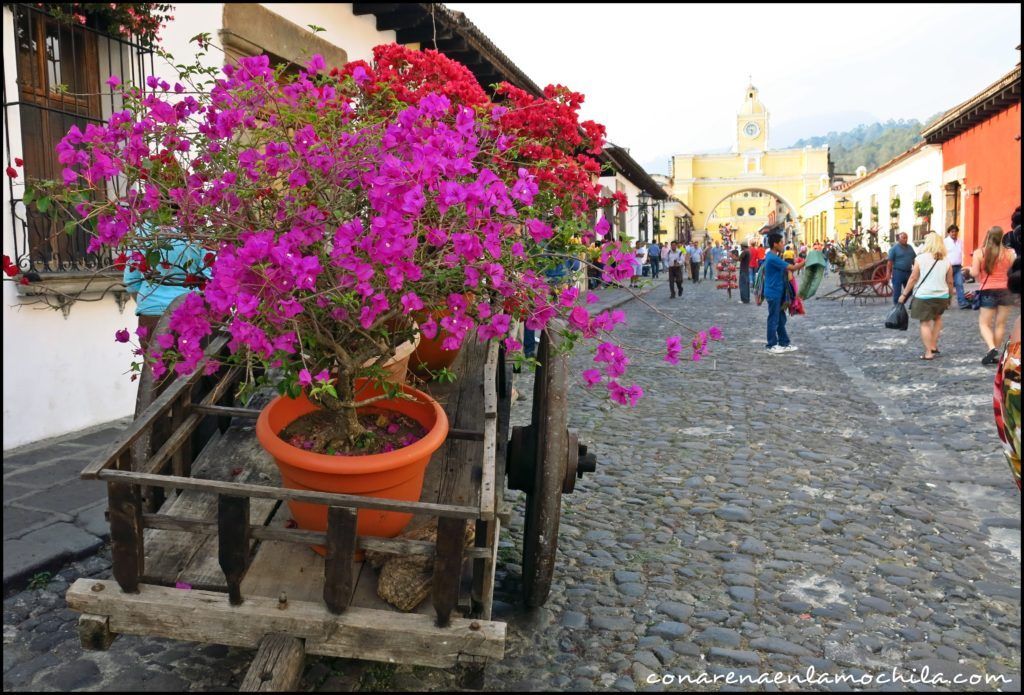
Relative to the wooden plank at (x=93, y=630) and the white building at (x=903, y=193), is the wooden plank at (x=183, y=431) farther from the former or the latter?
the white building at (x=903, y=193)

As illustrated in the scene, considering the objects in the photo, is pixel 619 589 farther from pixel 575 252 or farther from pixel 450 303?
pixel 450 303

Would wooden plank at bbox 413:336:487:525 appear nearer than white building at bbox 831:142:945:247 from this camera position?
Yes

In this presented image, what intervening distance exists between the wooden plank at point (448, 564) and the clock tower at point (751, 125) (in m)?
95.4

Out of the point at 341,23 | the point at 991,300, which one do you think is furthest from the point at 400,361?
the point at 991,300

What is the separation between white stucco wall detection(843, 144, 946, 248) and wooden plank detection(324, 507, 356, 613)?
23.7 metres

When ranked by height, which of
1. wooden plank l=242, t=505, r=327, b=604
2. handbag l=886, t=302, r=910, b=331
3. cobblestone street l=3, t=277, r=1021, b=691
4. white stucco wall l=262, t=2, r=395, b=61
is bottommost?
cobblestone street l=3, t=277, r=1021, b=691

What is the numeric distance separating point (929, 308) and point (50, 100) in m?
8.24

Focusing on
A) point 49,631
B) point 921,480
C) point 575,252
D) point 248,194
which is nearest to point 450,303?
point 248,194

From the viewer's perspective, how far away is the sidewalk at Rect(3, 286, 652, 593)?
3.33 m

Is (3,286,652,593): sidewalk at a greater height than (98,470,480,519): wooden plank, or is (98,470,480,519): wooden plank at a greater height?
(98,470,480,519): wooden plank

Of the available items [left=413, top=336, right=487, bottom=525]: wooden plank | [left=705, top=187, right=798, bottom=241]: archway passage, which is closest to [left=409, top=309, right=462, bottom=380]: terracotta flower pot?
[left=413, top=336, right=487, bottom=525]: wooden plank

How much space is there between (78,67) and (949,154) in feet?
71.7

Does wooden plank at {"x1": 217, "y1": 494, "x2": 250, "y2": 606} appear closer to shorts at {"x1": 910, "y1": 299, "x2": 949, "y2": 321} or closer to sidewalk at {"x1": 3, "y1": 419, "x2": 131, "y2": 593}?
sidewalk at {"x1": 3, "y1": 419, "x2": 131, "y2": 593}

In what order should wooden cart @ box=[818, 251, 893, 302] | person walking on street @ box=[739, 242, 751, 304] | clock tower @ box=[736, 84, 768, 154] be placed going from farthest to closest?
clock tower @ box=[736, 84, 768, 154]
person walking on street @ box=[739, 242, 751, 304]
wooden cart @ box=[818, 251, 893, 302]
